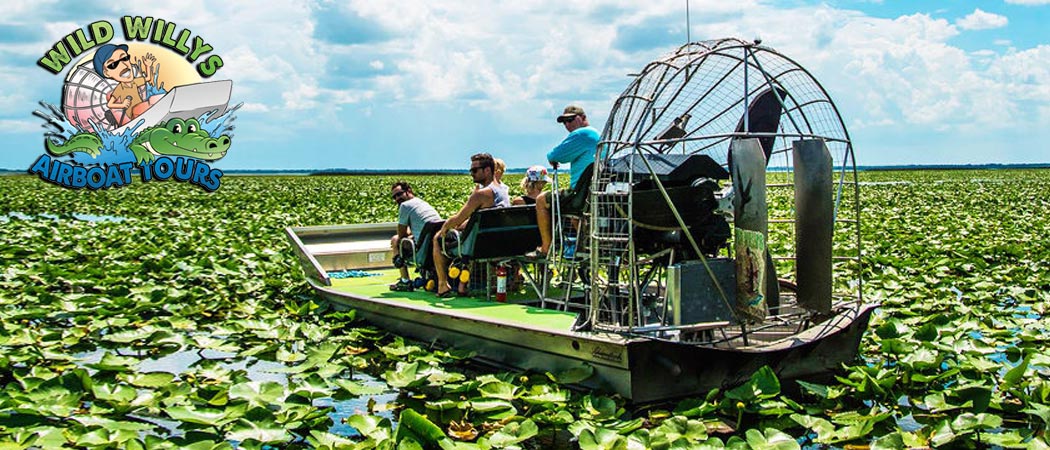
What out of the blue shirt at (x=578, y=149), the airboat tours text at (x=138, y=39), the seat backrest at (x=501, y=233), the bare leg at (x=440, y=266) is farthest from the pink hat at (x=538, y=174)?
the airboat tours text at (x=138, y=39)

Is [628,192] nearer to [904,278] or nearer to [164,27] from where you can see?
[904,278]

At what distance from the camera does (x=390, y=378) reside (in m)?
4.85

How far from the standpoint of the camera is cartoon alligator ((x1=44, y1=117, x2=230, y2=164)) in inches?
673

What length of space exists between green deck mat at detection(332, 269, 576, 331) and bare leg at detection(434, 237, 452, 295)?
91 millimetres

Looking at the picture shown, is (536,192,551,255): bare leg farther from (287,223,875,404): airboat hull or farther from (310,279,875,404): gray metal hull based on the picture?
(310,279,875,404): gray metal hull

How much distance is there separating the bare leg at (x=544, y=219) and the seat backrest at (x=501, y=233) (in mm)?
311

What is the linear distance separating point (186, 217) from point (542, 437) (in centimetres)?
1398

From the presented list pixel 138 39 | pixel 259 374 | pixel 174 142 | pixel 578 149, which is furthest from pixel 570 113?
pixel 174 142

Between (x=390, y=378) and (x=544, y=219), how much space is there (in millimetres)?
1746

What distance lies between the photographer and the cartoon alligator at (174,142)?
17094 millimetres

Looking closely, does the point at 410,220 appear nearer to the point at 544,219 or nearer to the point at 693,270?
the point at 544,219

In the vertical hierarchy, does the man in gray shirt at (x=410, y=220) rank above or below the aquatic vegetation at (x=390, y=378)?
above

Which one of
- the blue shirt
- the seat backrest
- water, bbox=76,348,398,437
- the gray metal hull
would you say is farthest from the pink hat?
water, bbox=76,348,398,437

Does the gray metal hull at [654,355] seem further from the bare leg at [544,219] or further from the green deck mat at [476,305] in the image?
the bare leg at [544,219]
